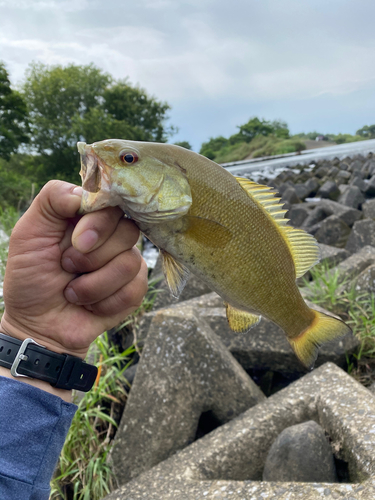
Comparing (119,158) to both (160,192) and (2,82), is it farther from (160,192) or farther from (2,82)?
(2,82)

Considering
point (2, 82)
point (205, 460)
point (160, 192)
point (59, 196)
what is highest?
point (2, 82)

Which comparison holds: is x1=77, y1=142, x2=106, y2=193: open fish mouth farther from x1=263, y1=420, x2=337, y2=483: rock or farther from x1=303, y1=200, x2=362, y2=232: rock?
x1=303, y1=200, x2=362, y2=232: rock

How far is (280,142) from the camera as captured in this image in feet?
153

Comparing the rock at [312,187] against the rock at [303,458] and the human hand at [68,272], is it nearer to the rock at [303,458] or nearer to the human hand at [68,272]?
the rock at [303,458]

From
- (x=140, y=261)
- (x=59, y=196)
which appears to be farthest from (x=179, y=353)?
(x=59, y=196)

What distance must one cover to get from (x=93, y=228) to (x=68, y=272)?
1.42 feet

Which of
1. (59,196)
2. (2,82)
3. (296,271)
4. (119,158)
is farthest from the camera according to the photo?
(2,82)

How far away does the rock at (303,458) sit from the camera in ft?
6.64

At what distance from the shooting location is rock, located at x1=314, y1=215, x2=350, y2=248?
6.62 metres

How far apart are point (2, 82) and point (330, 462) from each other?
85.6ft

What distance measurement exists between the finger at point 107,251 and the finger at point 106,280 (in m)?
0.03

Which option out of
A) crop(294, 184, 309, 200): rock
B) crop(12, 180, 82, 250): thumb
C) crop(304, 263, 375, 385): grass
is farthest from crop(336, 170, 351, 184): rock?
crop(12, 180, 82, 250): thumb

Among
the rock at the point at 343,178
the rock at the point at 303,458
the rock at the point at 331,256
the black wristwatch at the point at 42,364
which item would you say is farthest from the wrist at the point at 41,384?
the rock at the point at 343,178

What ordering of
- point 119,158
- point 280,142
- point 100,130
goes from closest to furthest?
point 119,158, point 100,130, point 280,142
